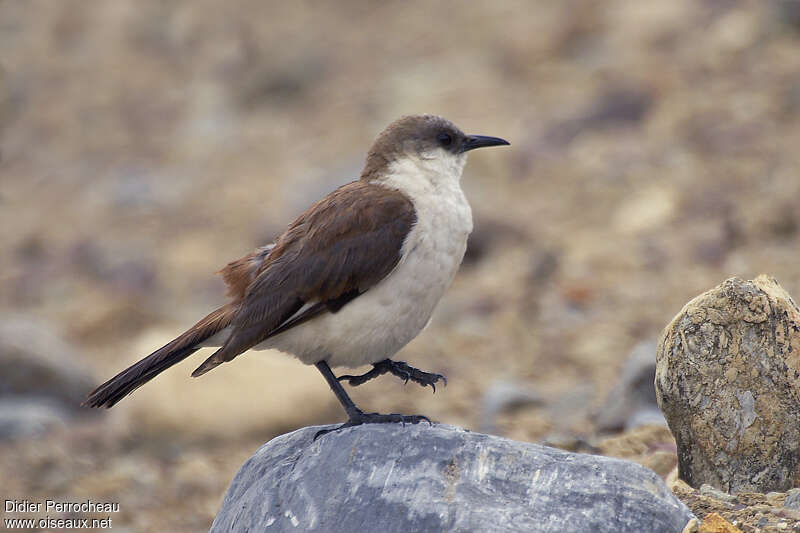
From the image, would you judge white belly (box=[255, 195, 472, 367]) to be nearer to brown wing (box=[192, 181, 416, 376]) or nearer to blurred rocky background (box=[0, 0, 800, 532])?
brown wing (box=[192, 181, 416, 376])

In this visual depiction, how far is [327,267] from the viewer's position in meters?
6.12

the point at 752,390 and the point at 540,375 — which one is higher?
the point at 540,375

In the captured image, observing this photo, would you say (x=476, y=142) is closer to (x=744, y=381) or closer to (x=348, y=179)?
(x=744, y=381)

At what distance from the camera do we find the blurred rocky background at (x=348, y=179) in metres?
9.44

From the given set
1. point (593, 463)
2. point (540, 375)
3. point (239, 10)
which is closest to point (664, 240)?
point (540, 375)

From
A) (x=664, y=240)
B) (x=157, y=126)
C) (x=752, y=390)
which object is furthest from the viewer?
(x=157, y=126)

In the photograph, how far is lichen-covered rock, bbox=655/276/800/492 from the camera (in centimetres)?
569

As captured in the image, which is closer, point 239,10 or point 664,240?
point 664,240

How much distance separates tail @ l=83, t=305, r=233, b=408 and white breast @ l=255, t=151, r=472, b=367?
12.8 inches

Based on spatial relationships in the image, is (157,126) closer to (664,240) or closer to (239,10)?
(239,10)

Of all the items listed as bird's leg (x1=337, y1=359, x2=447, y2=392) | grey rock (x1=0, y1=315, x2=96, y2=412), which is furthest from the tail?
grey rock (x1=0, y1=315, x2=96, y2=412)

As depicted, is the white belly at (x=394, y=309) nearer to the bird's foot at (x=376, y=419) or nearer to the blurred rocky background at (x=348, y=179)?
the bird's foot at (x=376, y=419)

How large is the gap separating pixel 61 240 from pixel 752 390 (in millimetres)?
12964

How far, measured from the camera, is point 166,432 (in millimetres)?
9523
